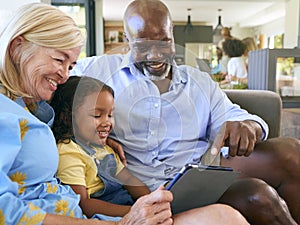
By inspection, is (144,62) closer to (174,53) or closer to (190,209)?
(174,53)

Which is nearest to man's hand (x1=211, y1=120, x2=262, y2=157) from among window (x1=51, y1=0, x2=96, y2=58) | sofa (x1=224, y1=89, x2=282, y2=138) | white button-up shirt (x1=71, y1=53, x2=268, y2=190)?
white button-up shirt (x1=71, y1=53, x2=268, y2=190)

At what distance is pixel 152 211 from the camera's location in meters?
0.78

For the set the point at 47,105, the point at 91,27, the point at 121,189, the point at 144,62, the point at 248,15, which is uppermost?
the point at 248,15

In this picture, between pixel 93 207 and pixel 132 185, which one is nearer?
pixel 93 207

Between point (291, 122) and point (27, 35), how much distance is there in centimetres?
166

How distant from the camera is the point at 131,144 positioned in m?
1.20

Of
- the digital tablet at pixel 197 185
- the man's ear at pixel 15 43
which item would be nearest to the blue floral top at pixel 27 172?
the man's ear at pixel 15 43

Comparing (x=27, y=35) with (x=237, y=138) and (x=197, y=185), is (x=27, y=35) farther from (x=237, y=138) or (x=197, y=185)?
(x=237, y=138)

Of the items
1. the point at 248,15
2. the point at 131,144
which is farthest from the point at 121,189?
the point at 248,15

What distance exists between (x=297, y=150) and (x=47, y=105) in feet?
2.51

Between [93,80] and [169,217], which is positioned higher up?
[93,80]

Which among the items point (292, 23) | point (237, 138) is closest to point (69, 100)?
point (237, 138)

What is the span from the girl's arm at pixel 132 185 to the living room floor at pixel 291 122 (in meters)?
1.23

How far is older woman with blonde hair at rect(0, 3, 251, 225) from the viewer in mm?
734
